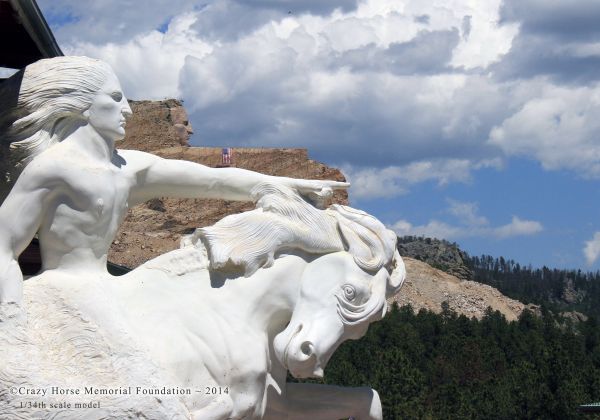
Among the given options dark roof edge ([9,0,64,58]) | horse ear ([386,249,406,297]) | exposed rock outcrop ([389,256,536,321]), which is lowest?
exposed rock outcrop ([389,256,536,321])

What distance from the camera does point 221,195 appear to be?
510 cm

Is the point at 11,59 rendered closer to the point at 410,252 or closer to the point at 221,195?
the point at 221,195

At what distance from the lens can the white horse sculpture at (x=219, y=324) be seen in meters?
4.30

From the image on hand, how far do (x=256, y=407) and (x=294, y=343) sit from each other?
0.29m

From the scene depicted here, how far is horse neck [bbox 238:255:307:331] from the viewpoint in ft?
15.3

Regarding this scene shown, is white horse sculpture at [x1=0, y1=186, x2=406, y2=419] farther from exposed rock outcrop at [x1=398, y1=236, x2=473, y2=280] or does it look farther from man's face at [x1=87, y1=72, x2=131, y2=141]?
exposed rock outcrop at [x1=398, y1=236, x2=473, y2=280]

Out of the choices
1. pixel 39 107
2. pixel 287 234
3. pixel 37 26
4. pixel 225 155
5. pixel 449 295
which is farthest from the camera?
pixel 449 295

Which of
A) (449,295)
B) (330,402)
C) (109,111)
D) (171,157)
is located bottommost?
(449,295)

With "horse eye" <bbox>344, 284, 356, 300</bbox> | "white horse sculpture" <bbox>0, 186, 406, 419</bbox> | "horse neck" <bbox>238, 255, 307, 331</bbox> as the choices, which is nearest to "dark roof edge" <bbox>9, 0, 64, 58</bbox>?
"white horse sculpture" <bbox>0, 186, 406, 419</bbox>

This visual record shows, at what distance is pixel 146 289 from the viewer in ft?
15.4

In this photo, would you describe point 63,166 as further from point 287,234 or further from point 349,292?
point 349,292

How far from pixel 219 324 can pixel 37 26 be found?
1.54 meters

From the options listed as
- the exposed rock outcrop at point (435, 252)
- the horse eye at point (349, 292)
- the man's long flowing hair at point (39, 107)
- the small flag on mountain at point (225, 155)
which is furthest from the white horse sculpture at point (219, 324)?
the exposed rock outcrop at point (435, 252)

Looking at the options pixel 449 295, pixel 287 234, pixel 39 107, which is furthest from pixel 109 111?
pixel 449 295
